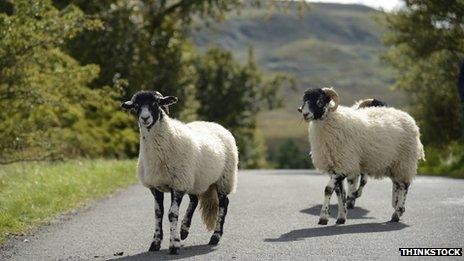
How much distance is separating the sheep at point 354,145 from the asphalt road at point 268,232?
21.0 inches

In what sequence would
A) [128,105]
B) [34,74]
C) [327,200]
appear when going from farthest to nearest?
[34,74] < [327,200] < [128,105]

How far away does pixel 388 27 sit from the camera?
109 ft

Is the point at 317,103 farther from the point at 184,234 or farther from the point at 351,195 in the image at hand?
the point at 184,234

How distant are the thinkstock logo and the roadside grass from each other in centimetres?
518

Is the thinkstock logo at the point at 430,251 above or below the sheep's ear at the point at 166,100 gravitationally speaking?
below

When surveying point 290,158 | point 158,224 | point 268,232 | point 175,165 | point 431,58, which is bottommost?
point 290,158

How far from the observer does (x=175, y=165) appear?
399 inches

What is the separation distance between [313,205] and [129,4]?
2336cm

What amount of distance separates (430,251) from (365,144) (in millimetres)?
4036

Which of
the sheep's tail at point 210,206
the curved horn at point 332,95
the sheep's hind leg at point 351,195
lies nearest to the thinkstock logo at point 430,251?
the sheep's tail at point 210,206

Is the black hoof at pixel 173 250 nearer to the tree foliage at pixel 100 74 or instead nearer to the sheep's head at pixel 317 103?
the sheep's head at pixel 317 103

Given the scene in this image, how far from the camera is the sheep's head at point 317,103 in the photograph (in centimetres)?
1246

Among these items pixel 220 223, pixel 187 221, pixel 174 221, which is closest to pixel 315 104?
pixel 220 223

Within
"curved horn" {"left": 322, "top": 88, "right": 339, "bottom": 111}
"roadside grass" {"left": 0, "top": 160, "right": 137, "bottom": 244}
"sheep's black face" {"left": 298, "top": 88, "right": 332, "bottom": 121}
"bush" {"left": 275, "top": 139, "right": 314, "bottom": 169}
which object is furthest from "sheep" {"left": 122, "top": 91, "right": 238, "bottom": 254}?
"bush" {"left": 275, "top": 139, "right": 314, "bottom": 169}
